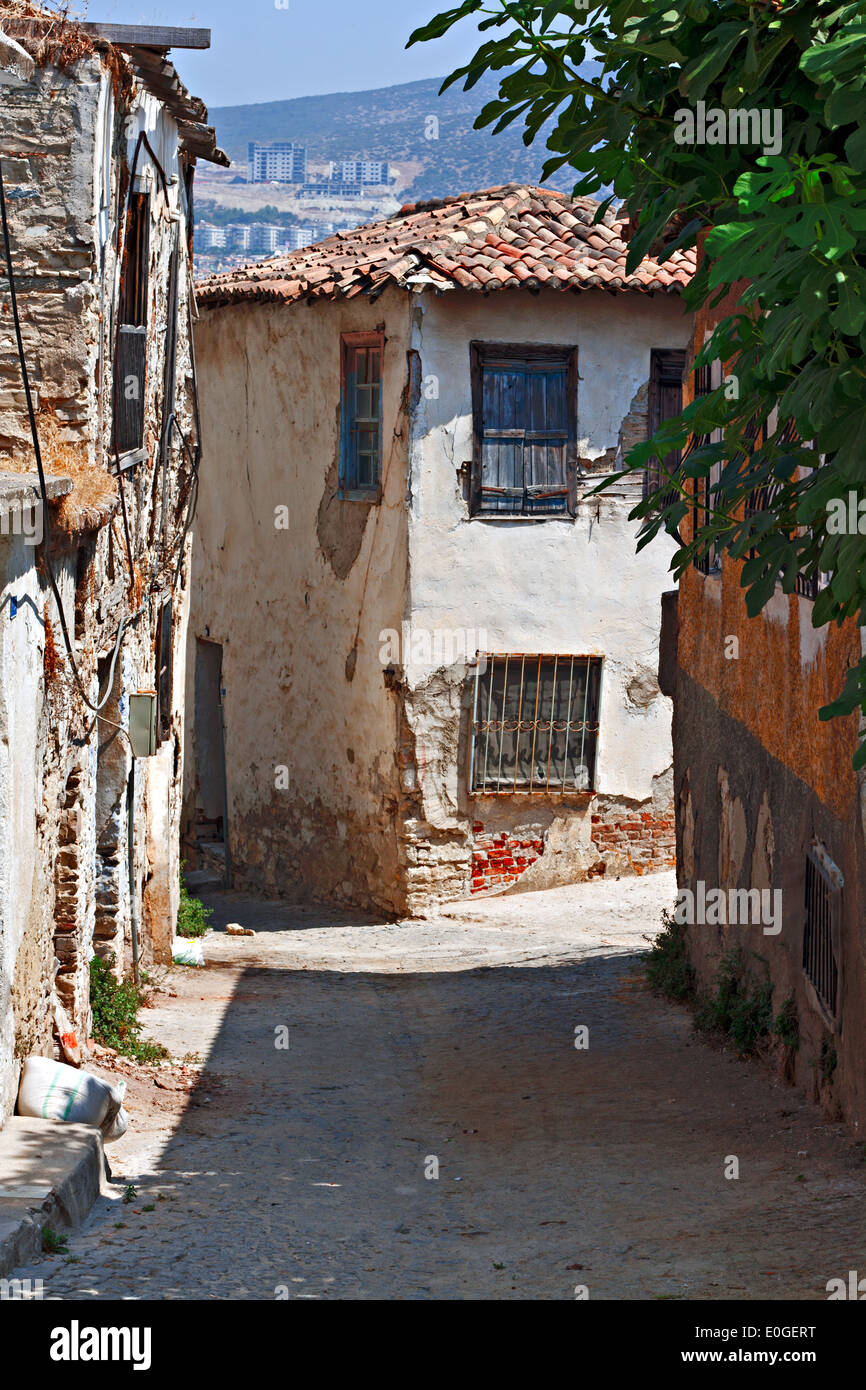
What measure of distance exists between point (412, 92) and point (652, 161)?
154334mm

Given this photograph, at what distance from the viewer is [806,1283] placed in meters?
5.07

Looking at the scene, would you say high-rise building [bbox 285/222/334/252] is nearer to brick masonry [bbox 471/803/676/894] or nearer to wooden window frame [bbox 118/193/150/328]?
brick masonry [bbox 471/803/676/894]

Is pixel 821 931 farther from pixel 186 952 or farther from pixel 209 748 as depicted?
pixel 209 748

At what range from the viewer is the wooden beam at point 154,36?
28.6 feet

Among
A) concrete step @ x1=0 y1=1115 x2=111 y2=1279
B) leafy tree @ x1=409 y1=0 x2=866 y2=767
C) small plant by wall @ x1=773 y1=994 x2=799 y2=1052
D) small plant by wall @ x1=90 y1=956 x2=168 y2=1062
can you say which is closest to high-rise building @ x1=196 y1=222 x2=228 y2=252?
small plant by wall @ x1=90 y1=956 x2=168 y2=1062

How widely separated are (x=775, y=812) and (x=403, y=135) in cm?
13019

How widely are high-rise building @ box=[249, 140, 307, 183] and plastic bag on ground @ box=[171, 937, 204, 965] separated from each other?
11978 cm

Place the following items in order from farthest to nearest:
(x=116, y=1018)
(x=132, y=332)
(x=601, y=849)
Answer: (x=601, y=849) → (x=132, y=332) → (x=116, y=1018)

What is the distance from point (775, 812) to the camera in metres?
8.33

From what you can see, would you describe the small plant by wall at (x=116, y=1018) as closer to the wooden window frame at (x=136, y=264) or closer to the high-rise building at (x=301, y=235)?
the wooden window frame at (x=136, y=264)

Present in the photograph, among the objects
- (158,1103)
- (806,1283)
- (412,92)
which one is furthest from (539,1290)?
(412,92)

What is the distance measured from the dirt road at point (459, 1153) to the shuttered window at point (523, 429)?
473 cm

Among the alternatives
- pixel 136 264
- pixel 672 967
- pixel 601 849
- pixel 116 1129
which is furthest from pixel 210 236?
pixel 116 1129

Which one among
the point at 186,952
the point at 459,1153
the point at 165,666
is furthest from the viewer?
the point at 165,666
